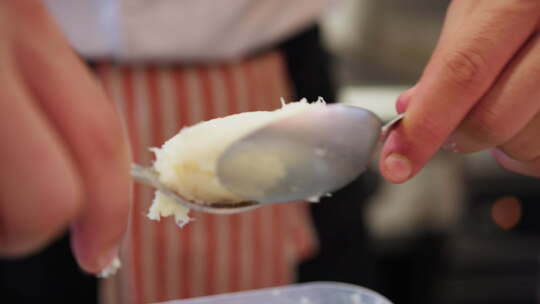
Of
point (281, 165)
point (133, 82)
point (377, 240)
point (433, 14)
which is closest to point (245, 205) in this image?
point (281, 165)

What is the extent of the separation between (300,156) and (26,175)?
158mm

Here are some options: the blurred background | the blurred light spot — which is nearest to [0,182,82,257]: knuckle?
the blurred background

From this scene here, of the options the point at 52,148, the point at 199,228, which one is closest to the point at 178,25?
the point at 199,228

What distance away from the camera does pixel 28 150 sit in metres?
0.21

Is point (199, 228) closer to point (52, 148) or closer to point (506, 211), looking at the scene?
point (52, 148)

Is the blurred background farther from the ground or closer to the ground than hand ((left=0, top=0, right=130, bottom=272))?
closer to the ground

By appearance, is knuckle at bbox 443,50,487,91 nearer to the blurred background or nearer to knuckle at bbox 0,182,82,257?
knuckle at bbox 0,182,82,257

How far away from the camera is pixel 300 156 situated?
0.33 meters

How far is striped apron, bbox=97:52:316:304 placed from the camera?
67 centimetres

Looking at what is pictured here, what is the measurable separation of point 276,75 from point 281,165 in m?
0.42

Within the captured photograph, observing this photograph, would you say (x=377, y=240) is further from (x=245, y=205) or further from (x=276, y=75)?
(x=245, y=205)

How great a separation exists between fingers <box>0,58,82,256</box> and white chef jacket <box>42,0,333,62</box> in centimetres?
42

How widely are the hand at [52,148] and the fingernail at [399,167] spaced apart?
18 centimetres

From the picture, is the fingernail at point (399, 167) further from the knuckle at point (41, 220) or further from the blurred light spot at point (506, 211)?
the blurred light spot at point (506, 211)
